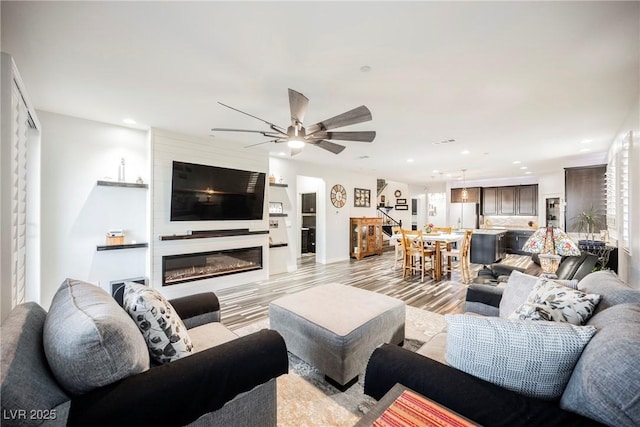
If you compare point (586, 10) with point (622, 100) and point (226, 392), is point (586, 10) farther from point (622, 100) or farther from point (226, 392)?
point (226, 392)

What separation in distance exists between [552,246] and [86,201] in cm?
542

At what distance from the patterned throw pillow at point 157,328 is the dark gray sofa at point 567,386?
3.21 feet

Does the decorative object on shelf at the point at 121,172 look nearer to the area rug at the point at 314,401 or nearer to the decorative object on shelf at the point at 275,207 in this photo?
the decorative object on shelf at the point at 275,207

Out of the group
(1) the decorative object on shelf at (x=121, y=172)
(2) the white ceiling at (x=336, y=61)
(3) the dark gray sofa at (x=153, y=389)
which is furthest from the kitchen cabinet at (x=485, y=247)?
(1) the decorative object on shelf at (x=121, y=172)

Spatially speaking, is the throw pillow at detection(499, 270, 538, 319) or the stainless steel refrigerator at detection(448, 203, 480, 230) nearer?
the throw pillow at detection(499, 270, 538, 319)

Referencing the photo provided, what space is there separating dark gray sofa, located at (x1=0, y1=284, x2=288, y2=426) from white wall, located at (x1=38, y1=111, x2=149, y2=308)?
9.05ft

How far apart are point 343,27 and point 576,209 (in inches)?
266

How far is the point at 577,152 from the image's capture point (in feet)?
17.2

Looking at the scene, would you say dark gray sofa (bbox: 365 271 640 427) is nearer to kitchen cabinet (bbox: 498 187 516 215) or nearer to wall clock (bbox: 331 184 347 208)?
wall clock (bbox: 331 184 347 208)

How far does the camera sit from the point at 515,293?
1975 millimetres

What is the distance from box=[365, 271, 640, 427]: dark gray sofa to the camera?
0.78 m

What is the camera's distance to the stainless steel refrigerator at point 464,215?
375 inches

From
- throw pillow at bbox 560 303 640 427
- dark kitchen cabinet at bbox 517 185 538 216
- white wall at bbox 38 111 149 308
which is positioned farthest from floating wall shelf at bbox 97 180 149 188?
dark kitchen cabinet at bbox 517 185 538 216

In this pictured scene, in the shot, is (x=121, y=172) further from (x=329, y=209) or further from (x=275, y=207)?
(x=329, y=209)
